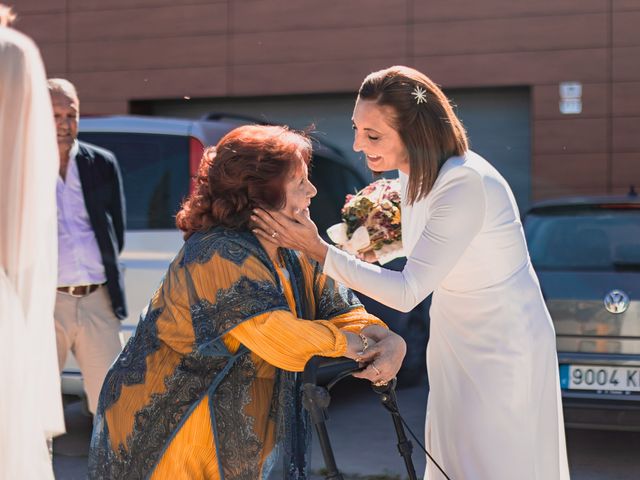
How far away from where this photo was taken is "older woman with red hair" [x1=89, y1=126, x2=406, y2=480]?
8.95 feet

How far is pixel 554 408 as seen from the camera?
126 inches

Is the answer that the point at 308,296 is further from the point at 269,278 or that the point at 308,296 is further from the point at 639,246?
the point at 639,246

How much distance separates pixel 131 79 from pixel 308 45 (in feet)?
7.75

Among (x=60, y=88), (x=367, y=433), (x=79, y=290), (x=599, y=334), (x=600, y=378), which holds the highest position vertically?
(x=60, y=88)

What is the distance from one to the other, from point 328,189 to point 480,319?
146 inches

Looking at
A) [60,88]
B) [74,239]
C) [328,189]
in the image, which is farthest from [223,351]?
[328,189]

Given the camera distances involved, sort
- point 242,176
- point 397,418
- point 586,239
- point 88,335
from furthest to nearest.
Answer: point 586,239 → point 88,335 → point 397,418 → point 242,176

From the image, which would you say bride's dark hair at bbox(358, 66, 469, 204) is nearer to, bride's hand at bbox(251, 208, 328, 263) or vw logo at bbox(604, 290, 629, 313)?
bride's hand at bbox(251, 208, 328, 263)

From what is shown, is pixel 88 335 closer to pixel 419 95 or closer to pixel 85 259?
pixel 85 259

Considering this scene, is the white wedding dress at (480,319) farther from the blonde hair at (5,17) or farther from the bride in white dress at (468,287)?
the blonde hair at (5,17)

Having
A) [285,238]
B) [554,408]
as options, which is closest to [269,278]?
[285,238]

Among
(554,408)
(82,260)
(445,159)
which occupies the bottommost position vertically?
(554,408)

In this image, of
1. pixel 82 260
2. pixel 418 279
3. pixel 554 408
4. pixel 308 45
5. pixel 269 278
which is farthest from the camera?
pixel 308 45

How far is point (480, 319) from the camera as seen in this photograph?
3.11 m
